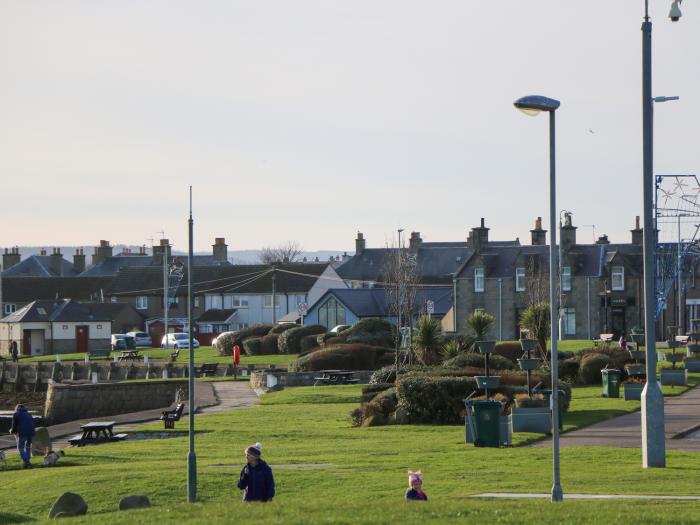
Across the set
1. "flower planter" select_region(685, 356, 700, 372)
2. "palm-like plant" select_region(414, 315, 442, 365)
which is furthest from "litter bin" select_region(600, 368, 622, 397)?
"palm-like plant" select_region(414, 315, 442, 365)

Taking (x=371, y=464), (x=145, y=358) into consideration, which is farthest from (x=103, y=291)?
(x=371, y=464)

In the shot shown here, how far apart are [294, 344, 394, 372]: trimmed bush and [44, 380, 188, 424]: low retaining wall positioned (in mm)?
6432

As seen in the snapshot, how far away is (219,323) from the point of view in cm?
11719

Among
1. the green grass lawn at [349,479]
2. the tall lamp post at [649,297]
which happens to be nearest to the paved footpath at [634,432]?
the green grass lawn at [349,479]

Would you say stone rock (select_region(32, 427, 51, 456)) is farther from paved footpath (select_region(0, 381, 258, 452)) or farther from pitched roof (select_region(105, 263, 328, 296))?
pitched roof (select_region(105, 263, 328, 296))

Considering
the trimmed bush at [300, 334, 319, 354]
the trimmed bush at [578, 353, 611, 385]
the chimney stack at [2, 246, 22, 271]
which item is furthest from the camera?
the chimney stack at [2, 246, 22, 271]

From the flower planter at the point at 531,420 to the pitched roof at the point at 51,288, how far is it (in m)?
99.1

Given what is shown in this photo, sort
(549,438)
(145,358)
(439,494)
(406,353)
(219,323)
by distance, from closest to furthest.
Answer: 1. (439,494)
2. (549,438)
3. (406,353)
4. (145,358)
5. (219,323)

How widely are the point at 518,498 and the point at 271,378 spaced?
36319 millimetres

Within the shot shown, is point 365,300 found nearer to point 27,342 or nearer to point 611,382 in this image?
point 27,342

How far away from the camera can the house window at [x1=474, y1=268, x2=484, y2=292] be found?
8781 centimetres

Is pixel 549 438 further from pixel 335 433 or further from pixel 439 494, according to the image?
pixel 439 494

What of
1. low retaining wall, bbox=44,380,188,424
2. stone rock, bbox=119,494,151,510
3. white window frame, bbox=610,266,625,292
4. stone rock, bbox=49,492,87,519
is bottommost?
low retaining wall, bbox=44,380,188,424

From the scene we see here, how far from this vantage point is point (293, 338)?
7875 cm
